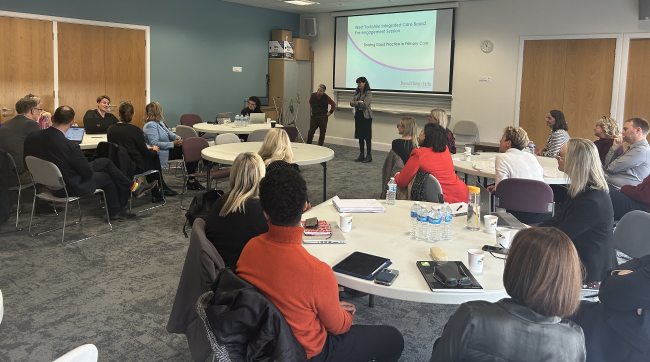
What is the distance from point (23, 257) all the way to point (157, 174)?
7.16ft

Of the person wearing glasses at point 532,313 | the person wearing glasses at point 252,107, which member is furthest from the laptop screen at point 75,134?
the person wearing glasses at point 532,313

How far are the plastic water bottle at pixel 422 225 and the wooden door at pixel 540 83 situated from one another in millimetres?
7193

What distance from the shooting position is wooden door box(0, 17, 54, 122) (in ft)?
25.3

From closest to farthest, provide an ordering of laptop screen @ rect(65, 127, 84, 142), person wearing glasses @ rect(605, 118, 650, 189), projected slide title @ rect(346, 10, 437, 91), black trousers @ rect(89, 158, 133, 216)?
person wearing glasses @ rect(605, 118, 650, 189)
black trousers @ rect(89, 158, 133, 216)
laptop screen @ rect(65, 127, 84, 142)
projected slide title @ rect(346, 10, 437, 91)

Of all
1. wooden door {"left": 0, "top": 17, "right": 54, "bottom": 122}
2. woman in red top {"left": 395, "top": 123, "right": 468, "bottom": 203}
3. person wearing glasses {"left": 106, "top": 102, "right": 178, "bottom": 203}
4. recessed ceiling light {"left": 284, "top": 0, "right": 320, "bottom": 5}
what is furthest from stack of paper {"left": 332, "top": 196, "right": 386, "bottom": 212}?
recessed ceiling light {"left": 284, "top": 0, "right": 320, "bottom": 5}

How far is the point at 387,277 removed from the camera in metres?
2.07

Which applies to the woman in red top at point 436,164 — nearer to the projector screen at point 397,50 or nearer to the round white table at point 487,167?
the round white table at point 487,167

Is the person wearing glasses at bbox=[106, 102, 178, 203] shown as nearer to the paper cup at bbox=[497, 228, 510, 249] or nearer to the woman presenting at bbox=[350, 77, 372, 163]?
the paper cup at bbox=[497, 228, 510, 249]

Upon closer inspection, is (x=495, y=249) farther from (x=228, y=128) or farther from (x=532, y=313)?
(x=228, y=128)

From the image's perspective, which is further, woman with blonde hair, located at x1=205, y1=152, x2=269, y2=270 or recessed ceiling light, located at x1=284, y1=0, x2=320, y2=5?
recessed ceiling light, located at x1=284, y1=0, x2=320, y2=5

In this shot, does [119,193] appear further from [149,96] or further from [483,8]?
[483,8]

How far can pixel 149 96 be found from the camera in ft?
31.2

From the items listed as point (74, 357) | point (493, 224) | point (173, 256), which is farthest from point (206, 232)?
point (173, 256)

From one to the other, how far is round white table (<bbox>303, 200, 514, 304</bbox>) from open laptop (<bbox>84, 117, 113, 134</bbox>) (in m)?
4.75
